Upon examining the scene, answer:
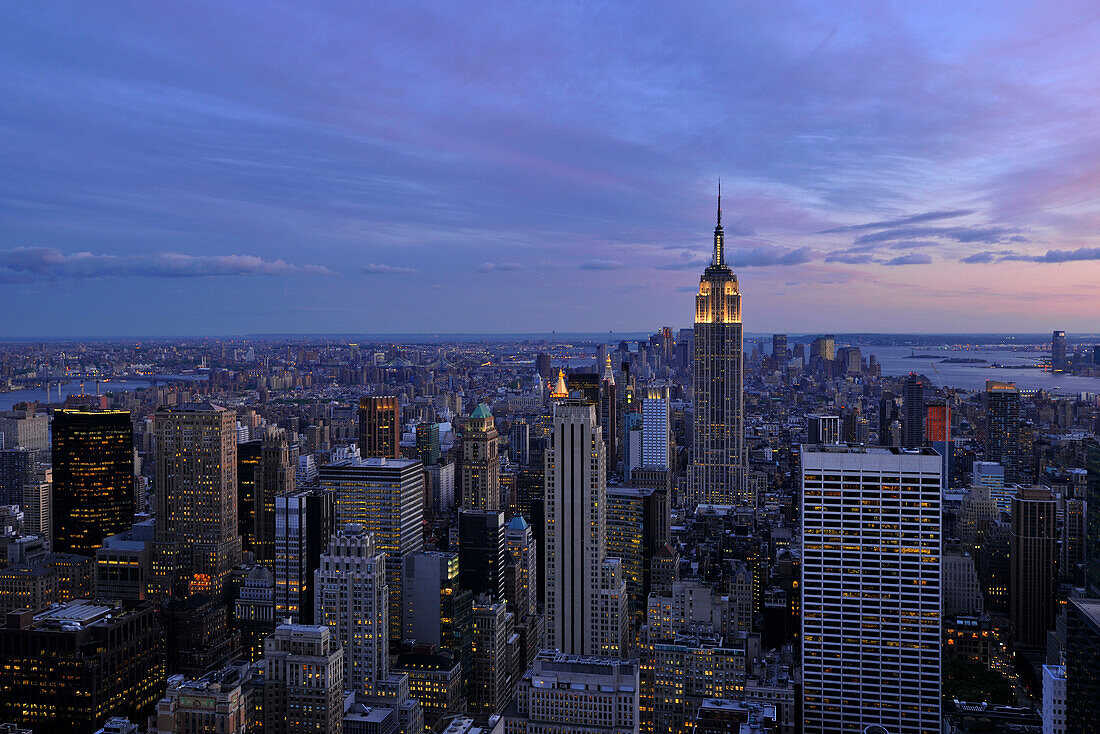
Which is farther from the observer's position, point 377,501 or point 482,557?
point 377,501

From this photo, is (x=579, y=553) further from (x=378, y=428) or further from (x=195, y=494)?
(x=378, y=428)

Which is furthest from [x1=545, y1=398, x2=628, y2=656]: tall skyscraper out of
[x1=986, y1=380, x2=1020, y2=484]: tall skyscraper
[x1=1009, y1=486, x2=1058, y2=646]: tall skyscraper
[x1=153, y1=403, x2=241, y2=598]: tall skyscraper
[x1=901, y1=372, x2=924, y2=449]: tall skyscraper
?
[x1=901, y1=372, x2=924, y2=449]: tall skyscraper

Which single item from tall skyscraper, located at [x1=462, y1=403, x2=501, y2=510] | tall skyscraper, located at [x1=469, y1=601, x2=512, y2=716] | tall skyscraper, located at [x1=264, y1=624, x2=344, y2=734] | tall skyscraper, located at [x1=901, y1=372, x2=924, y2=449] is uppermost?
tall skyscraper, located at [x1=901, y1=372, x2=924, y2=449]

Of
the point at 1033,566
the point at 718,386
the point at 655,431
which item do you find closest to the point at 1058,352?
the point at 1033,566

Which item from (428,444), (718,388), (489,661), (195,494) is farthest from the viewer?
(718,388)

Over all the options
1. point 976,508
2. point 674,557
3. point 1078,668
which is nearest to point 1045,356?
point 976,508

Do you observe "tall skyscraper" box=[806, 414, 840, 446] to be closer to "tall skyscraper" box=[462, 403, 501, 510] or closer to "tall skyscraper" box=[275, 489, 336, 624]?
"tall skyscraper" box=[462, 403, 501, 510]
